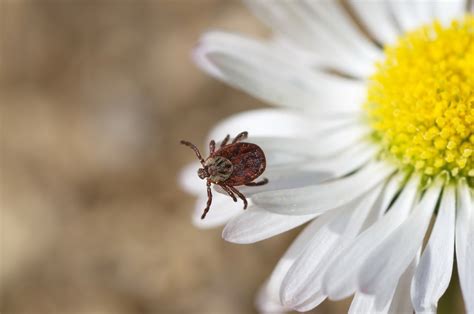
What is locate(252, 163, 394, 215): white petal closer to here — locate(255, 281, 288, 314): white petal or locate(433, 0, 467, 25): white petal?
locate(255, 281, 288, 314): white petal

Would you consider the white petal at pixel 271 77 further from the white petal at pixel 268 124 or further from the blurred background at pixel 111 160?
the blurred background at pixel 111 160

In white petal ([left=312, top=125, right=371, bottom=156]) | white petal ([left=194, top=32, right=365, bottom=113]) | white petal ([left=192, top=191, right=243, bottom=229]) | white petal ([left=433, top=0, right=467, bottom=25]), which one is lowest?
white petal ([left=192, top=191, right=243, bottom=229])

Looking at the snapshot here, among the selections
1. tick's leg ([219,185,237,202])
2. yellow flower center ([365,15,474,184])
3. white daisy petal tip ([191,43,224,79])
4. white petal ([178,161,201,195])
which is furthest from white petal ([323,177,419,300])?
white daisy petal tip ([191,43,224,79])

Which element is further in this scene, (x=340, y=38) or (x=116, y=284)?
(x=116, y=284)

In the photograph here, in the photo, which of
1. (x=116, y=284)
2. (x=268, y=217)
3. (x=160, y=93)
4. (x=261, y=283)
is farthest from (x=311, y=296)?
Answer: (x=160, y=93)

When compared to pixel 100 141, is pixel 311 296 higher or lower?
lower

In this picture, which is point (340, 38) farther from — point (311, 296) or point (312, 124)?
point (311, 296)

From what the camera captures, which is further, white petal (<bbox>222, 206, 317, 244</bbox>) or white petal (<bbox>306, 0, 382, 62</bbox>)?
white petal (<bbox>306, 0, 382, 62</bbox>)
